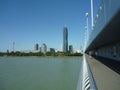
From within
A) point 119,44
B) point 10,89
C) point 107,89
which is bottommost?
point 10,89

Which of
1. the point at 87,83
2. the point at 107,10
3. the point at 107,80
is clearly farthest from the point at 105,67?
the point at 87,83

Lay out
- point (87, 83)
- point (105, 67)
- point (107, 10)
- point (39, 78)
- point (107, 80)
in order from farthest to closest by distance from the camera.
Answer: point (39, 78) < point (105, 67) < point (107, 80) < point (107, 10) < point (87, 83)

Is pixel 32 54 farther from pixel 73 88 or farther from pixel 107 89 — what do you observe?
pixel 107 89

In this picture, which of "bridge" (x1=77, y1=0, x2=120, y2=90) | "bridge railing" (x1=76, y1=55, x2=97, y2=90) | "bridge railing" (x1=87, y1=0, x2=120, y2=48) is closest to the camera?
"bridge railing" (x1=76, y1=55, x2=97, y2=90)

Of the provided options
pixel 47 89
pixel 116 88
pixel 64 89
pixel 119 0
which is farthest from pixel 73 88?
pixel 119 0

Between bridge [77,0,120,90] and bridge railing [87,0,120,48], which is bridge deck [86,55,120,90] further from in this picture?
bridge railing [87,0,120,48]

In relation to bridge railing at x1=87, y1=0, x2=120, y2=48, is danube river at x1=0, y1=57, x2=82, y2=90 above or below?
below

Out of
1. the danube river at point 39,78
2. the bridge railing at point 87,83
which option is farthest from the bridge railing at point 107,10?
the danube river at point 39,78

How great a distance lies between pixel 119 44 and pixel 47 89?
457cm

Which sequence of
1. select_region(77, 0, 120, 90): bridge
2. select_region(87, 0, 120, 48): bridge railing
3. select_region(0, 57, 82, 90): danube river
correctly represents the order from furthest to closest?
select_region(0, 57, 82, 90): danube river → select_region(77, 0, 120, 90): bridge → select_region(87, 0, 120, 48): bridge railing

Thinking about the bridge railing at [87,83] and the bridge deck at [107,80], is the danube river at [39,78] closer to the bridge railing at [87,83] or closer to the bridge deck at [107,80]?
the bridge deck at [107,80]

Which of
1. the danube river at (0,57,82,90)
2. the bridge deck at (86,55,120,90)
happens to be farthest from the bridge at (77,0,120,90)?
the danube river at (0,57,82,90)

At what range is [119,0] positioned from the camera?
4066 millimetres

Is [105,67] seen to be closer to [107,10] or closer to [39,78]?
[107,10]
